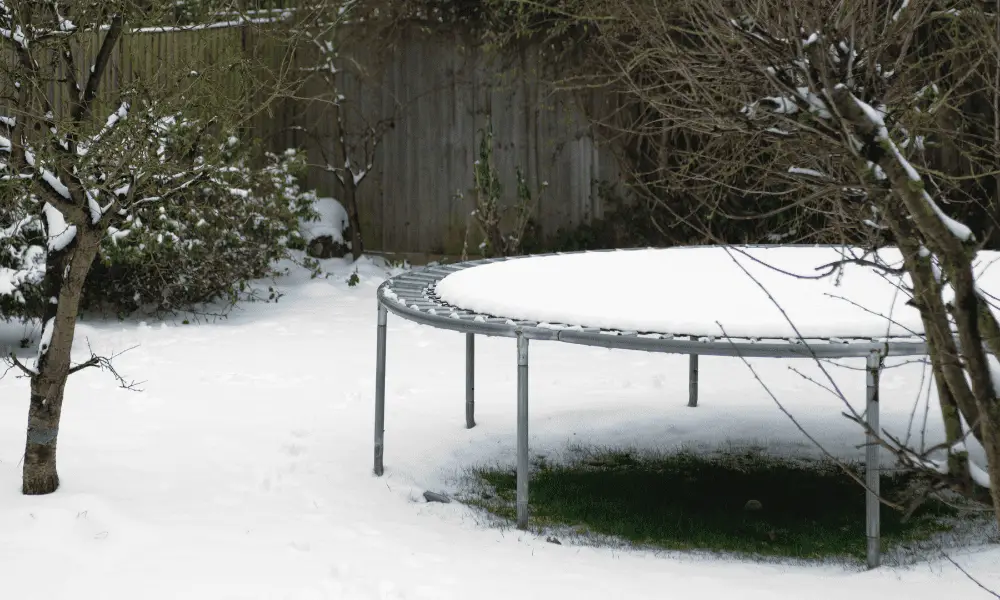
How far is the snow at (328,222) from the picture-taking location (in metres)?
9.62

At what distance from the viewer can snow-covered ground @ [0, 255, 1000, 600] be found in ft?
11.1

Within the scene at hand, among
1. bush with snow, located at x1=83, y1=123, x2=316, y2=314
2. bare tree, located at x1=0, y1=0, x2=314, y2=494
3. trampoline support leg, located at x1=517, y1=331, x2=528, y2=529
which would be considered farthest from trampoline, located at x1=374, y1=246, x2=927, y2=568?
bush with snow, located at x1=83, y1=123, x2=316, y2=314

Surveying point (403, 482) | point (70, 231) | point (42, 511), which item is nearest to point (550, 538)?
point (403, 482)

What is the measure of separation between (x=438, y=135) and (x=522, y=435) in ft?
20.2

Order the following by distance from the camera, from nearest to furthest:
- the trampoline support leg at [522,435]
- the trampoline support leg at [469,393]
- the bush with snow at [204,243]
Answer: the trampoline support leg at [522,435] → the trampoline support leg at [469,393] → the bush with snow at [204,243]

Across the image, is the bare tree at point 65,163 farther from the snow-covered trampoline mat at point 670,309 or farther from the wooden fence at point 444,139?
the wooden fence at point 444,139

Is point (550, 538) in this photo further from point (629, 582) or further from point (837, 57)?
point (837, 57)

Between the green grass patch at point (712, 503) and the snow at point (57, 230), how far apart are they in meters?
1.71

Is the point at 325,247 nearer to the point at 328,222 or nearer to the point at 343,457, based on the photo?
the point at 328,222

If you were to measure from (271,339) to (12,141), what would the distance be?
11.2 feet

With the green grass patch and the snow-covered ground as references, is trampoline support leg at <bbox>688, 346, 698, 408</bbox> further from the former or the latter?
the green grass patch

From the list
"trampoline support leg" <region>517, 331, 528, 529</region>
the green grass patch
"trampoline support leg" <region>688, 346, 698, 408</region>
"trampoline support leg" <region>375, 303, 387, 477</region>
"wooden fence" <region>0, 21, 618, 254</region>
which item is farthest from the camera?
"wooden fence" <region>0, 21, 618, 254</region>

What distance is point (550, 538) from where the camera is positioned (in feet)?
12.7

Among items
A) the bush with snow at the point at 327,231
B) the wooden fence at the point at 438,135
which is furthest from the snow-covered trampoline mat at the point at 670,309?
the bush with snow at the point at 327,231
